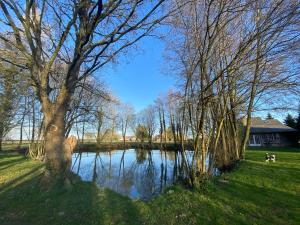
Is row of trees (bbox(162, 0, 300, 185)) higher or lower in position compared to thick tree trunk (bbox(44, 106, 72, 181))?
higher

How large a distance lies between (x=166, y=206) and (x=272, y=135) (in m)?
32.1

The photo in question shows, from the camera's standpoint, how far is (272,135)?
32.5m

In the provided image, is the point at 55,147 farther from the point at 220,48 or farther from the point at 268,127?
the point at 268,127

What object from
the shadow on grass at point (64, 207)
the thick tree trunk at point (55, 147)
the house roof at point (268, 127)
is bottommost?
the shadow on grass at point (64, 207)

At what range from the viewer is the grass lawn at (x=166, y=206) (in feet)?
15.4

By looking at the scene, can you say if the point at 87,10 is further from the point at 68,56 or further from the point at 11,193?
the point at 11,193

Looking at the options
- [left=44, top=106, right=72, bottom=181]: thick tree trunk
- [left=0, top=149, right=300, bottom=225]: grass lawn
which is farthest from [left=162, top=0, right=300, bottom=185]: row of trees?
[left=44, top=106, right=72, bottom=181]: thick tree trunk

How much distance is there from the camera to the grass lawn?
15.4 ft

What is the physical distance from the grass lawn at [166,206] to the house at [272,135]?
27136 mm

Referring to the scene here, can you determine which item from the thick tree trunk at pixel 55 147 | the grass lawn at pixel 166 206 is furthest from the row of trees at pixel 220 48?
the thick tree trunk at pixel 55 147

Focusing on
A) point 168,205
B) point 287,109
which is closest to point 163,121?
point 287,109

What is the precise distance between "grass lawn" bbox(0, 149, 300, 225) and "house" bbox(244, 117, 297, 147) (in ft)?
89.0

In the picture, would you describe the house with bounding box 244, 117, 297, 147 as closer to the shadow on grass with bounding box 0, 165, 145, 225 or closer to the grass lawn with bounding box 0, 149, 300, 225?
the grass lawn with bounding box 0, 149, 300, 225

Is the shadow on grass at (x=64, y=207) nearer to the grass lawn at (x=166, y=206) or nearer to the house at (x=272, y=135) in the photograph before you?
the grass lawn at (x=166, y=206)
